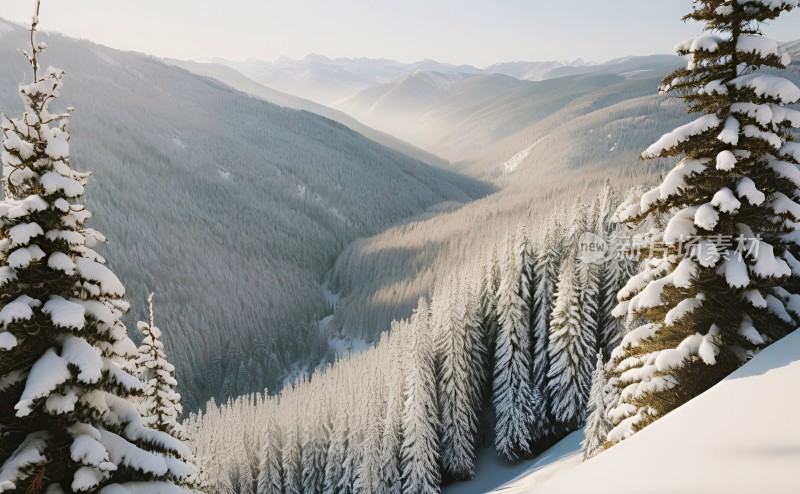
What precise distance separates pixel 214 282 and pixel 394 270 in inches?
1592

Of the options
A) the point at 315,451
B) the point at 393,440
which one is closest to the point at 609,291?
the point at 393,440

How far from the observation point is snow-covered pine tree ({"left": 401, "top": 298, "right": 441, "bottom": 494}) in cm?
2925

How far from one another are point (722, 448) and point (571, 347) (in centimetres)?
2864

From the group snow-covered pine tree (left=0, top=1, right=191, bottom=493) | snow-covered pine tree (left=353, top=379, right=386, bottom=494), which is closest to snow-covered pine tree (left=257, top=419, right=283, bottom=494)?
snow-covered pine tree (left=353, top=379, right=386, bottom=494)

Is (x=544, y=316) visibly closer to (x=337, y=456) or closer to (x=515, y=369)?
(x=515, y=369)

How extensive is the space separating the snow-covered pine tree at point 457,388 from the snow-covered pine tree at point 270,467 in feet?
41.2

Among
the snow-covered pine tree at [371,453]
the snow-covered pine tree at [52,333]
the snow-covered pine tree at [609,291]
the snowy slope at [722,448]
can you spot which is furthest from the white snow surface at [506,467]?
the snow-covered pine tree at [52,333]

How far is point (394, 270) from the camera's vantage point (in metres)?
94.6

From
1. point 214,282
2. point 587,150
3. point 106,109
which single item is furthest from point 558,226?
point 106,109

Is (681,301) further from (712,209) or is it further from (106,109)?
(106,109)

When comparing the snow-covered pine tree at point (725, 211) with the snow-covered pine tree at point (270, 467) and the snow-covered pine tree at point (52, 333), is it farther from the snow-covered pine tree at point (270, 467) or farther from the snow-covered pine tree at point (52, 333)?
the snow-covered pine tree at point (270, 467)

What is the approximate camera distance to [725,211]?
8.66 metres

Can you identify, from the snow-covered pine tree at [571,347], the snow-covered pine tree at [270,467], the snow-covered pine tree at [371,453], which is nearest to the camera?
the snow-covered pine tree at [371,453]

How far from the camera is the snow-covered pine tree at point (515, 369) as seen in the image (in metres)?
33.4
